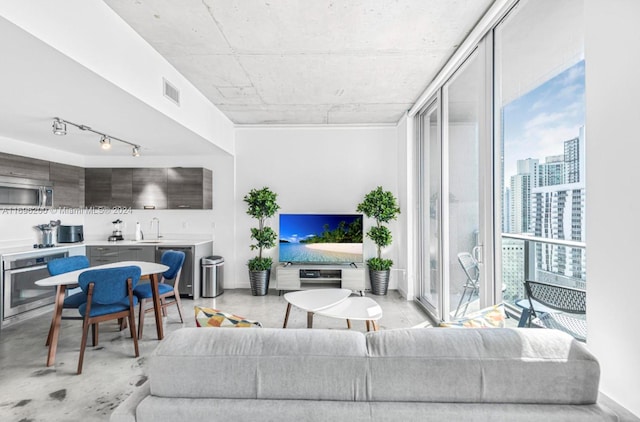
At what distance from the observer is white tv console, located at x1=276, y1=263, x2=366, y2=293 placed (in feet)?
16.1

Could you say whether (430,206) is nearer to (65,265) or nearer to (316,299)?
(316,299)

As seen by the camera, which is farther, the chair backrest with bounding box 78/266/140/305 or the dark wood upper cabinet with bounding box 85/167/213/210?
the dark wood upper cabinet with bounding box 85/167/213/210

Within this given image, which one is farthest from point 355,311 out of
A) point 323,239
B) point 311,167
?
point 311,167

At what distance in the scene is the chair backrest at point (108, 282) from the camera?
2.68 metres

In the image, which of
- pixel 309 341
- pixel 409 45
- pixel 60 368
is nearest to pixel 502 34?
pixel 409 45

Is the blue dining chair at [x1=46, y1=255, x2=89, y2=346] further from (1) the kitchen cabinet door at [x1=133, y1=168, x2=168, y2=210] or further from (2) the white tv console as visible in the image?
(2) the white tv console

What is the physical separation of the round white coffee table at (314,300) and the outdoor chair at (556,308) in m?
1.47

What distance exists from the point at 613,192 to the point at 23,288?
5543 mm

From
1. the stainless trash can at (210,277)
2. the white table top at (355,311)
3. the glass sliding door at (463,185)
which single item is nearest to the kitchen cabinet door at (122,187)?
the stainless trash can at (210,277)

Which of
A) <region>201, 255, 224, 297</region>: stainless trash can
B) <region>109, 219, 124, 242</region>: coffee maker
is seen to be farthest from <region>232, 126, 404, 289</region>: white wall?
<region>109, 219, 124, 242</region>: coffee maker

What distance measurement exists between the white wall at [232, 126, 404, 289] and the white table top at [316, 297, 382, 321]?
2417 mm

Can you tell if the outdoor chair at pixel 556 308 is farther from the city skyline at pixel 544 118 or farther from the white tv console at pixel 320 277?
the white tv console at pixel 320 277

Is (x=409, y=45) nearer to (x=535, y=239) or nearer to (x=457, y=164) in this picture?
(x=457, y=164)

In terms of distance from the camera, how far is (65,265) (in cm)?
323
